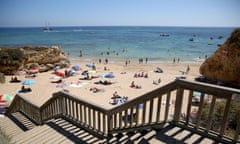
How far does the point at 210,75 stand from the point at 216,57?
225 cm

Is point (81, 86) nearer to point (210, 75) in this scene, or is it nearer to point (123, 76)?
point (123, 76)

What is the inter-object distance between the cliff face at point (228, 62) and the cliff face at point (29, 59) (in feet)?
67.4

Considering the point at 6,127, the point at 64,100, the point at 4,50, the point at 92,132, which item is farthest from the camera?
→ the point at 4,50

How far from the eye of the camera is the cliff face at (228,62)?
669 inches

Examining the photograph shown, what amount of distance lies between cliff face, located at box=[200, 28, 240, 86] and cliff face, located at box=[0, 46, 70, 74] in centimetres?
2053

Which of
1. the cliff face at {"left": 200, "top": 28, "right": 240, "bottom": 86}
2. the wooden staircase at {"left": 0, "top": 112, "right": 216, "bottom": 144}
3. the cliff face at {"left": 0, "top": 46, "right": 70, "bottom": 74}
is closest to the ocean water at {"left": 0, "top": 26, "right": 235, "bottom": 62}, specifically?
the cliff face at {"left": 0, "top": 46, "right": 70, "bottom": 74}

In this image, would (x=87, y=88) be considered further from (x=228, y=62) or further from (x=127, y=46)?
(x=127, y=46)

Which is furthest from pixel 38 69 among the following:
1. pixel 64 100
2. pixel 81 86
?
pixel 64 100

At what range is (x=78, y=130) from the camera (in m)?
4.04

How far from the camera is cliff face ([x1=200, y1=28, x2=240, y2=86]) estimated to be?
16984mm

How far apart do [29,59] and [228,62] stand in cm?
2482

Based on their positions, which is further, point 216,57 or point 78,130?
point 216,57

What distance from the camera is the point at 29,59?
865 inches

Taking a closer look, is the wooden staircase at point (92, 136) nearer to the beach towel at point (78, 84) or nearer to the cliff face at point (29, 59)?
the beach towel at point (78, 84)
